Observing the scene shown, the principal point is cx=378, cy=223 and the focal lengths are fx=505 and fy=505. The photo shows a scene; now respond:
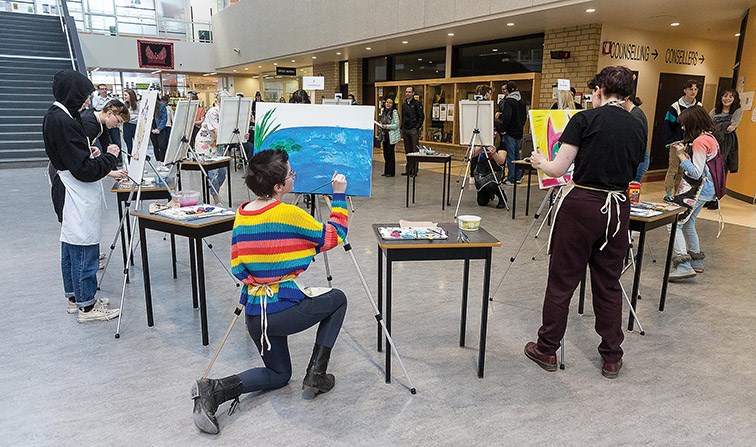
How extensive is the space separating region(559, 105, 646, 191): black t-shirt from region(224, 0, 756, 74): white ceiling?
530cm

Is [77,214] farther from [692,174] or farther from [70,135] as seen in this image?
[692,174]

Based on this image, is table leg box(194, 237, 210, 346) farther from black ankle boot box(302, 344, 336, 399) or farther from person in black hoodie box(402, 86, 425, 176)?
person in black hoodie box(402, 86, 425, 176)

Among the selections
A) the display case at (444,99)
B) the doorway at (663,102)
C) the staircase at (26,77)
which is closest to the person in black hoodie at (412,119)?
the display case at (444,99)

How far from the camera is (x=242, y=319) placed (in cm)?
367

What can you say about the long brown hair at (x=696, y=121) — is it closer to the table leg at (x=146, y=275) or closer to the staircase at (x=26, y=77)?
the table leg at (x=146, y=275)

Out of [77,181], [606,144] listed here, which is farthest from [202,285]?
[606,144]

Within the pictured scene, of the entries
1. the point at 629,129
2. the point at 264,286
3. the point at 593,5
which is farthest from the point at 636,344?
the point at 593,5

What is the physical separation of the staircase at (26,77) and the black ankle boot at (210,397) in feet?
36.6

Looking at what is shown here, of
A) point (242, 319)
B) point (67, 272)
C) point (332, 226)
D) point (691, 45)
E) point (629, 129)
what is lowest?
point (242, 319)

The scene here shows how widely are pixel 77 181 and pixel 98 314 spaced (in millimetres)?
944

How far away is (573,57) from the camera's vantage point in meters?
9.38

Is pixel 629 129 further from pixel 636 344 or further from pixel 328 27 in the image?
pixel 328 27

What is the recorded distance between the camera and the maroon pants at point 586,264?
2.73 meters

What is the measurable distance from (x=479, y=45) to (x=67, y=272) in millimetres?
10611
